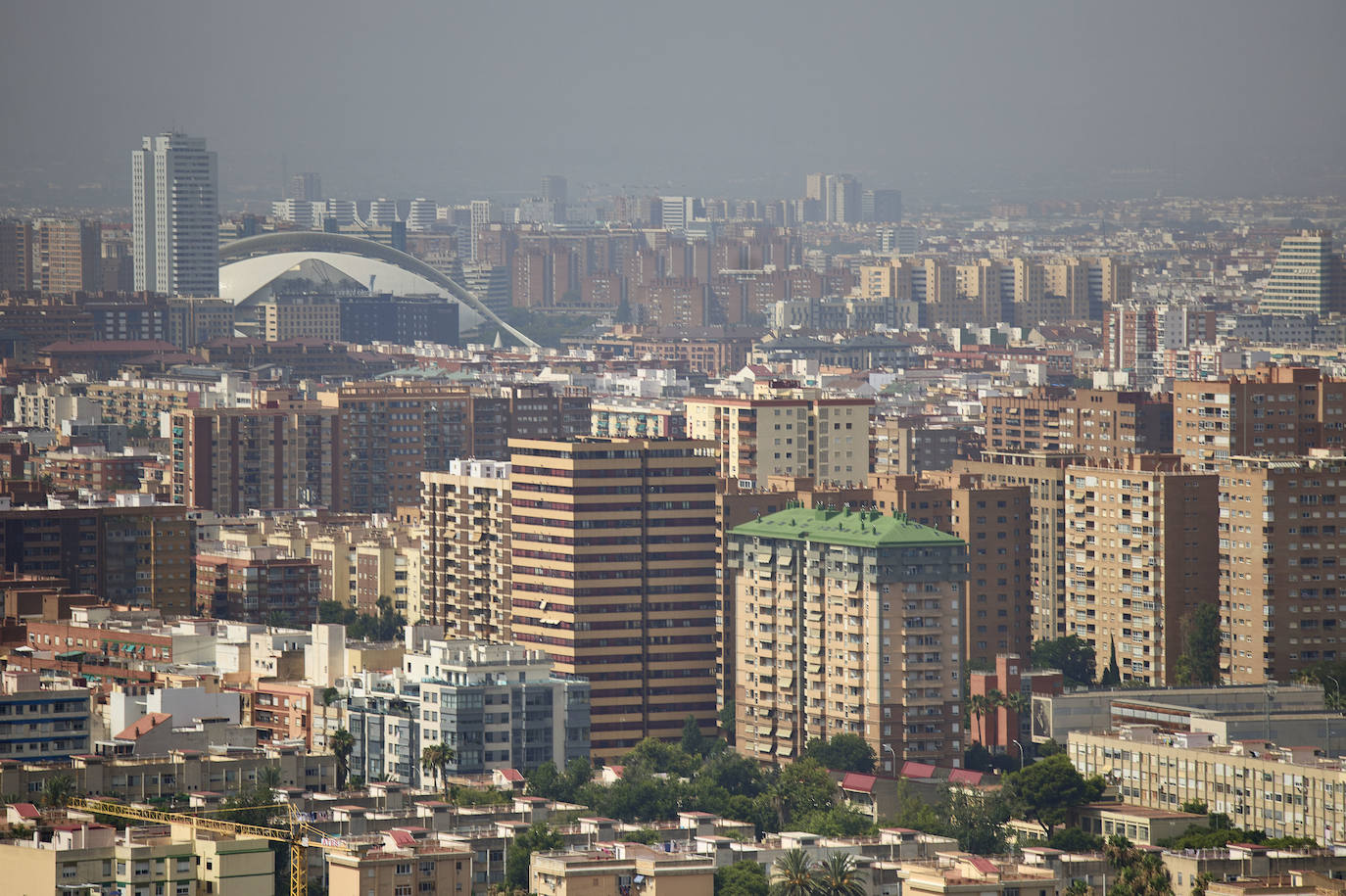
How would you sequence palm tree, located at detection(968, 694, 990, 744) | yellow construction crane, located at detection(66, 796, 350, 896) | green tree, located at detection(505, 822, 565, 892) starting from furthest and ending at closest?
palm tree, located at detection(968, 694, 990, 744), green tree, located at detection(505, 822, 565, 892), yellow construction crane, located at detection(66, 796, 350, 896)

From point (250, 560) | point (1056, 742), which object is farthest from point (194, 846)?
point (250, 560)

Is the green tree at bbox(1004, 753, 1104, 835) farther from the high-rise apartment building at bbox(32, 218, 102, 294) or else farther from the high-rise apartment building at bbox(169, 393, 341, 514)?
the high-rise apartment building at bbox(32, 218, 102, 294)

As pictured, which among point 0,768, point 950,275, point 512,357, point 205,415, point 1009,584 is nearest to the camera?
point 0,768

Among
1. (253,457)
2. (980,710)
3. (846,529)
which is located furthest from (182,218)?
(980,710)

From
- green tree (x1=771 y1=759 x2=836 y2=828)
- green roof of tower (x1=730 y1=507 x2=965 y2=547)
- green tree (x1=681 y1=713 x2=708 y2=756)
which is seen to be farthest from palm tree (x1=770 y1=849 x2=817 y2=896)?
green roof of tower (x1=730 y1=507 x2=965 y2=547)

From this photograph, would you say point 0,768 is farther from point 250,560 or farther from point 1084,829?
point 250,560

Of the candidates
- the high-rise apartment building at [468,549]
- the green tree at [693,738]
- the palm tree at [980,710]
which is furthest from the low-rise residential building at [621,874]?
the high-rise apartment building at [468,549]

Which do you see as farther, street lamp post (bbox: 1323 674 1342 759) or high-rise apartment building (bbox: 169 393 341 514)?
high-rise apartment building (bbox: 169 393 341 514)
